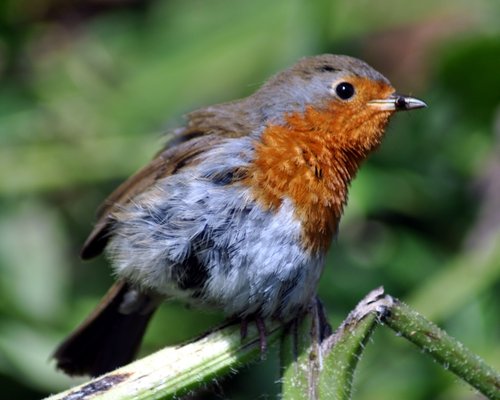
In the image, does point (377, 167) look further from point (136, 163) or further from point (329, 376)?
point (329, 376)

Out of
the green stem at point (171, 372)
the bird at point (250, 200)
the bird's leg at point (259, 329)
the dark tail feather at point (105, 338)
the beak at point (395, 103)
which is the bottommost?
the green stem at point (171, 372)

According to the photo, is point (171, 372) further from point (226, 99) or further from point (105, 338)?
point (226, 99)

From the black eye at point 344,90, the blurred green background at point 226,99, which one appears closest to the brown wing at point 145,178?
the black eye at point 344,90

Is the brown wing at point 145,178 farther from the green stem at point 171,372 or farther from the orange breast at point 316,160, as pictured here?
the green stem at point 171,372

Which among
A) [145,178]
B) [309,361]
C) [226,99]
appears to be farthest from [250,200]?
[226,99]

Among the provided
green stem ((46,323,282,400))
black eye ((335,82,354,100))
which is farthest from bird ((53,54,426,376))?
green stem ((46,323,282,400))

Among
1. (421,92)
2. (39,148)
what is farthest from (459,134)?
(39,148)

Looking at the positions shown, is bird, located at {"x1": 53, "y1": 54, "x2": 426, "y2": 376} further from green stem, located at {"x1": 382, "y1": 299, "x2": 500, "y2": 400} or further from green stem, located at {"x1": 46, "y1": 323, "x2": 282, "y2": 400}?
green stem, located at {"x1": 382, "y1": 299, "x2": 500, "y2": 400}
